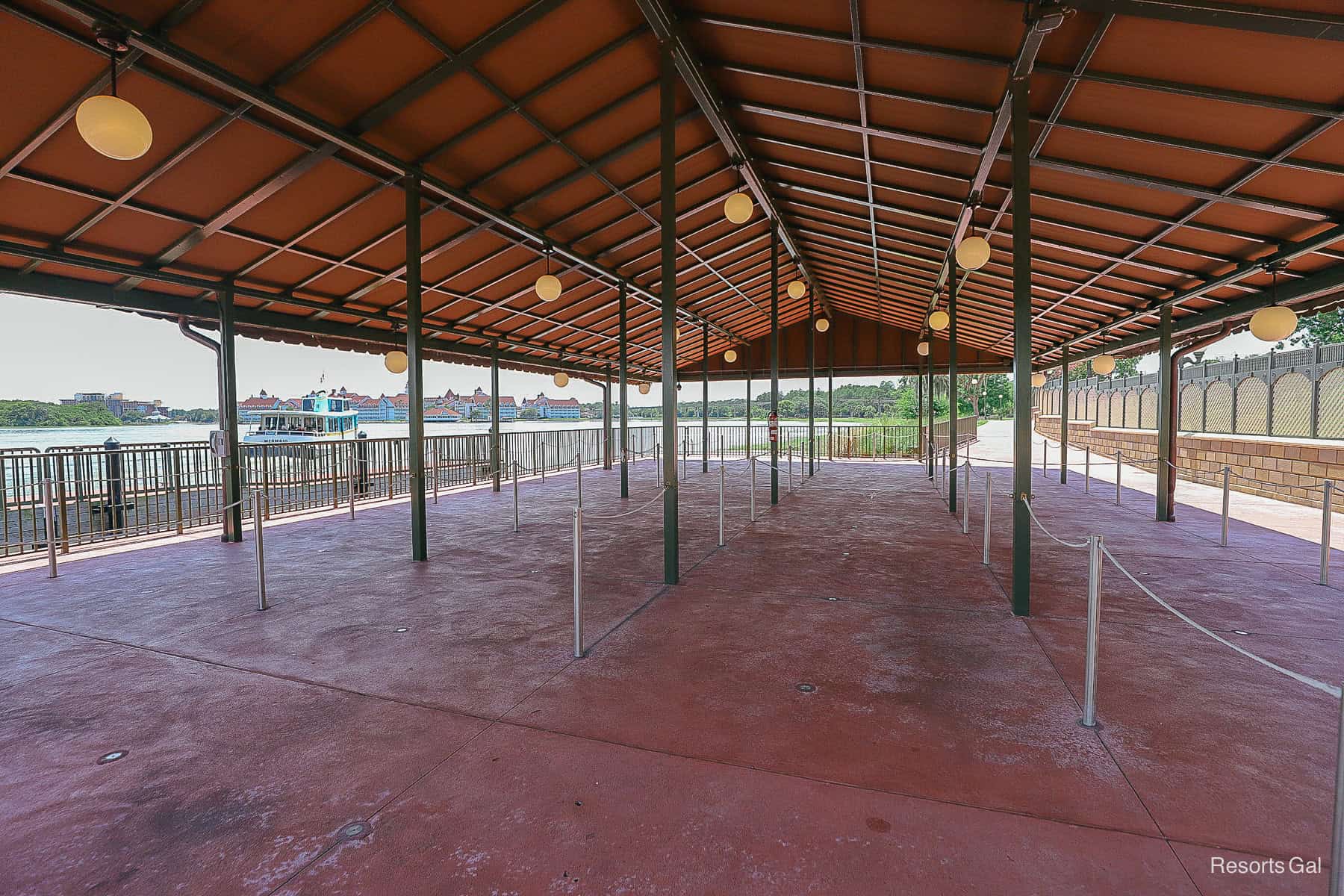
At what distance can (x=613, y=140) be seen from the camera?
7.66 meters

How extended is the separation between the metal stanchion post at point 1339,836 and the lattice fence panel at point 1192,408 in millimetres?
20391

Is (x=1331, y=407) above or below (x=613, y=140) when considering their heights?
below

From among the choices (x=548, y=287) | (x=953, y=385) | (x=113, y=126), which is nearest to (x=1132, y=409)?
(x=953, y=385)

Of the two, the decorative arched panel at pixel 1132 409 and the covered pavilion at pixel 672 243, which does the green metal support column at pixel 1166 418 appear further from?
the decorative arched panel at pixel 1132 409

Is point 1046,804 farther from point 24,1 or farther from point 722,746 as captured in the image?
point 24,1

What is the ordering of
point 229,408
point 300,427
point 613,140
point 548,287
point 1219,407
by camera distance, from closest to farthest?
point 613,140, point 548,287, point 229,408, point 1219,407, point 300,427

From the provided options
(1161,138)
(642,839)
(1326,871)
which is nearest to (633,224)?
(1161,138)

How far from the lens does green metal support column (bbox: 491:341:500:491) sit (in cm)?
1561

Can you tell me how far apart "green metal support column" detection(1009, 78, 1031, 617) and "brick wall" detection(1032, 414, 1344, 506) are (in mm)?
6048

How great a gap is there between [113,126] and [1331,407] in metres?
19.4

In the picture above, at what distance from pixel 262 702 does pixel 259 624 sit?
6.20ft

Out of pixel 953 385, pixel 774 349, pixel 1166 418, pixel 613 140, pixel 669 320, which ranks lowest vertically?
pixel 1166 418

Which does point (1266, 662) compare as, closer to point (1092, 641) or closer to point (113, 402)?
point (1092, 641)

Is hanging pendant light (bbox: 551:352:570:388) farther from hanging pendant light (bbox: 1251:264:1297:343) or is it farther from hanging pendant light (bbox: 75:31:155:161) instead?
hanging pendant light (bbox: 1251:264:1297:343)
